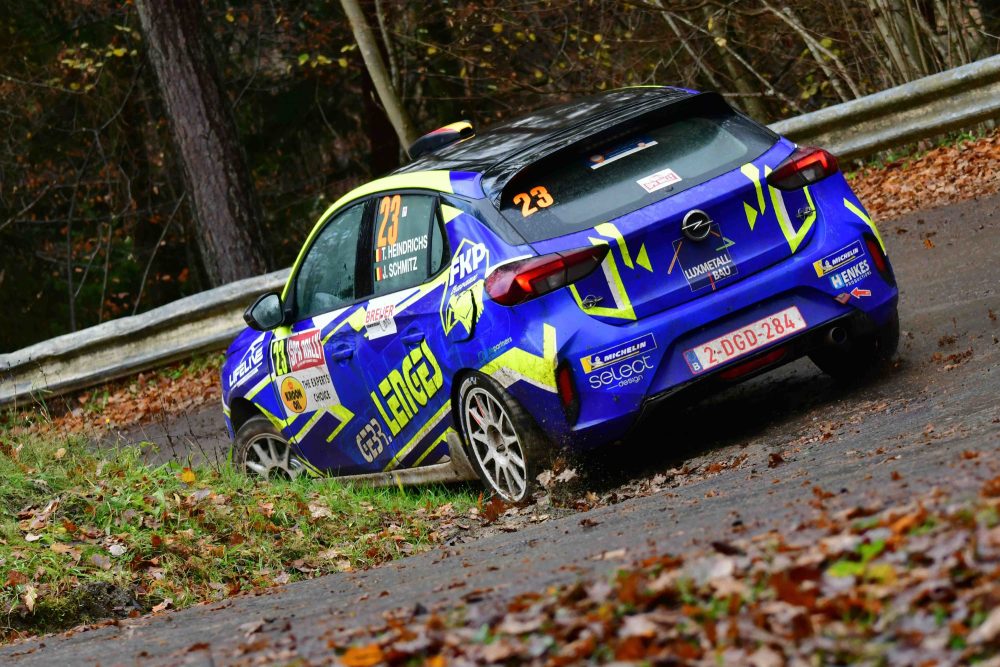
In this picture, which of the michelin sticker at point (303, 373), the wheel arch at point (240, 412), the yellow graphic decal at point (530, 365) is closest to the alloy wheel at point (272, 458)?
the wheel arch at point (240, 412)

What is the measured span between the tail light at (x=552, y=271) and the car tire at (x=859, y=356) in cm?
159

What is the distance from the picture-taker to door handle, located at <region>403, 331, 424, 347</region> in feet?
23.8

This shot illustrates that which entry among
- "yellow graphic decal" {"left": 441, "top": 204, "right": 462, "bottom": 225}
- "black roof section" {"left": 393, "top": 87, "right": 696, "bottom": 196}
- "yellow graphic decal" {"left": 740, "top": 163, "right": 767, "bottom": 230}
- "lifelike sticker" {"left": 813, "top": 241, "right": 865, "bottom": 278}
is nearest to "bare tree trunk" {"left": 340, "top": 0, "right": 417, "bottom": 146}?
"black roof section" {"left": 393, "top": 87, "right": 696, "bottom": 196}

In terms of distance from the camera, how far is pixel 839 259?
6883mm

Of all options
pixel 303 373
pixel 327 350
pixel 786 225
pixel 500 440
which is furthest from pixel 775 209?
pixel 303 373

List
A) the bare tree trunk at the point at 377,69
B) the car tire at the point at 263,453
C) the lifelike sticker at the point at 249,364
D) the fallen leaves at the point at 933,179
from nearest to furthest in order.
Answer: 1. the lifelike sticker at the point at 249,364
2. the car tire at the point at 263,453
3. the fallen leaves at the point at 933,179
4. the bare tree trunk at the point at 377,69

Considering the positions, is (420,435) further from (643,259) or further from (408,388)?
(643,259)

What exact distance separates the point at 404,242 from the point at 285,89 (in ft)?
52.9

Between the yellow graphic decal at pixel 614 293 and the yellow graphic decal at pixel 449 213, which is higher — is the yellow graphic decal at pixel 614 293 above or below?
below

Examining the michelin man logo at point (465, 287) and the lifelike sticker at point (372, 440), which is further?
the lifelike sticker at point (372, 440)

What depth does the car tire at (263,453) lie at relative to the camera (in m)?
8.93

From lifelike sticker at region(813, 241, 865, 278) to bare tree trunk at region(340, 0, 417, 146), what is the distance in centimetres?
1035

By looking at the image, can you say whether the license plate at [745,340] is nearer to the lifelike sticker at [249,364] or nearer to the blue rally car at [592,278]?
the blue rally car at [592,278]

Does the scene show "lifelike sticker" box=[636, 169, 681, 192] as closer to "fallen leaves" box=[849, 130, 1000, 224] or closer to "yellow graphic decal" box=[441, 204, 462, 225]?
"yellow graphic decal" box=[441, 204, 462, 225]
